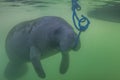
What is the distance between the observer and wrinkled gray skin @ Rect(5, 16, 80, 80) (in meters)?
5.31

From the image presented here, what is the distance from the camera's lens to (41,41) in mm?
5684

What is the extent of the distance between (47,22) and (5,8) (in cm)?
715

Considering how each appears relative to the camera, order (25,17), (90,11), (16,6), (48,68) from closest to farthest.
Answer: (16,6)
(90,11)
(25,17)
(48,68)

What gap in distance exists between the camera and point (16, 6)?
1205 centimetres

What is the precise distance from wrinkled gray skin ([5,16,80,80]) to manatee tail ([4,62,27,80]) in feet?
1.84

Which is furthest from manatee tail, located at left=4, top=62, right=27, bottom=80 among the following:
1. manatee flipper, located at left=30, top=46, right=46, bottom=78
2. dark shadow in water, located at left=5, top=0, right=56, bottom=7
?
dark shadow in water, located at left=5, top=0, right=56, bottom=7

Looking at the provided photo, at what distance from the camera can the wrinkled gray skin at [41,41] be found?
5.31 meters

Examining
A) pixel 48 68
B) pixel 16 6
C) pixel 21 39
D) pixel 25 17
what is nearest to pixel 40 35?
pixel 21 39

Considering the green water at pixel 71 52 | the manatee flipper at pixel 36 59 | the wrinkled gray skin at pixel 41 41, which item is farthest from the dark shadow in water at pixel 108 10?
the manatee flipper at pixel 36 59

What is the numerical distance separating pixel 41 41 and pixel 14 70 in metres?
2.13

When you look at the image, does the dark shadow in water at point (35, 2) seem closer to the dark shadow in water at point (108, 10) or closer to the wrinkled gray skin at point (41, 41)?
the dark shadow in water at point (108, 10)

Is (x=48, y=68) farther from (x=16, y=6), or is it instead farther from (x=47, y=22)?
(x=47, y=22)

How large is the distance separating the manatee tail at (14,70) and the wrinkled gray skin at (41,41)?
562 mm

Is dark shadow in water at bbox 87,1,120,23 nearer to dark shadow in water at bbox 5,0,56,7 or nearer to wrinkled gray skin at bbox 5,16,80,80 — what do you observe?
dark shadow in water at bbox 5,0,56,7
